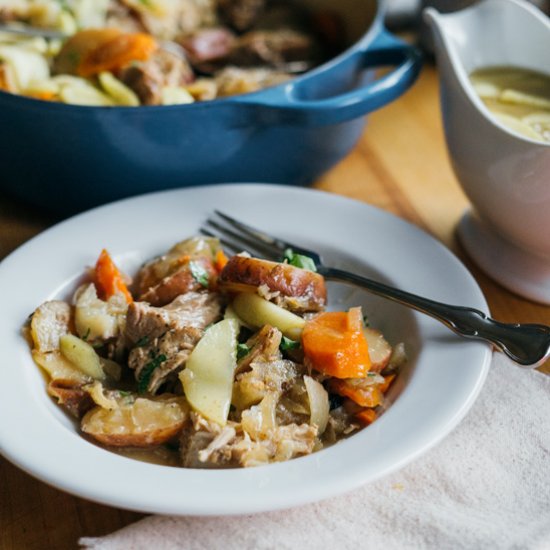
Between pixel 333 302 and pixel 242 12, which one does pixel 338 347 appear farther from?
pixel 242 12

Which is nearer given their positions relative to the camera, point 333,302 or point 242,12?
point 333,302

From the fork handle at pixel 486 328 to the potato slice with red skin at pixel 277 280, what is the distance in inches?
4.6

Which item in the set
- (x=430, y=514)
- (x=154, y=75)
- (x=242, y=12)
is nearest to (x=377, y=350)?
(x=430, y=514)

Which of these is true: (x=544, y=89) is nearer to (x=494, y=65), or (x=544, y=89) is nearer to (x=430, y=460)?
(x=494, y=65)

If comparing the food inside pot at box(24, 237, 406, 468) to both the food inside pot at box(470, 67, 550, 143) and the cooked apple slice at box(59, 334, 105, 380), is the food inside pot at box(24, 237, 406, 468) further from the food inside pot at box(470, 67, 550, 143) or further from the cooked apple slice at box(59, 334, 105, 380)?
the food inside pot at box(470, 67, 550, 143)

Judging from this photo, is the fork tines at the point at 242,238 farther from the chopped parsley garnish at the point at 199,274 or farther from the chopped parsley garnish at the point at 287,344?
the chopped parsley garnish at the point at 287,344

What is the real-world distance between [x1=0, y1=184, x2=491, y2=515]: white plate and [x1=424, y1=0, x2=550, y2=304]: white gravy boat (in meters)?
0.17

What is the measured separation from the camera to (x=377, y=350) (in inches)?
56.7

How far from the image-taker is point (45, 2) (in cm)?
223

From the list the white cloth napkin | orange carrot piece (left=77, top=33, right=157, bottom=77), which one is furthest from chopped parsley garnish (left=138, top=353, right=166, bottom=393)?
orange carrot piece (left=77, top=33, right=157, bottom=77)

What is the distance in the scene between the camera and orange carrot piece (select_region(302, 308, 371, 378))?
52.6 inches

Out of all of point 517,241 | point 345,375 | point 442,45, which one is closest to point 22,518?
point 345,375

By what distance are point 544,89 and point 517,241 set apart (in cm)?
39

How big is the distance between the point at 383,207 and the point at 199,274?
700mm
